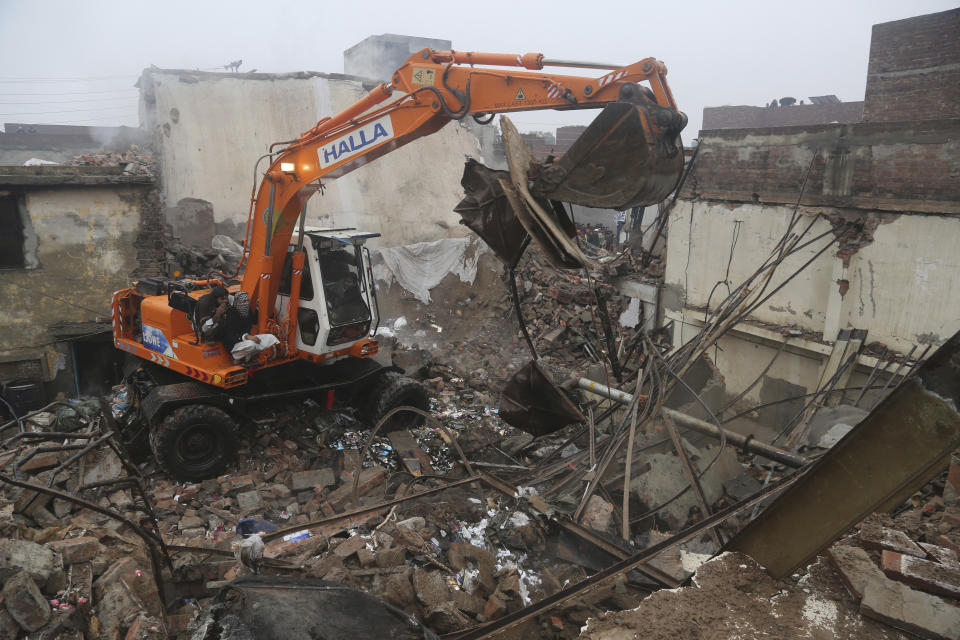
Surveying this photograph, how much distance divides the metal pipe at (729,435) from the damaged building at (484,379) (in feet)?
0.08

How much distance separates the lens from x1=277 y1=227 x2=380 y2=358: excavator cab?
21.9 ft

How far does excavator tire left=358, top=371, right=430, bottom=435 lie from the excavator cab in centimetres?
74

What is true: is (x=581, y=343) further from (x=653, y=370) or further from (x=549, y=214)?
(x=549, y=214)

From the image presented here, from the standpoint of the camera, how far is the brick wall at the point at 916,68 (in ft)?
40.3

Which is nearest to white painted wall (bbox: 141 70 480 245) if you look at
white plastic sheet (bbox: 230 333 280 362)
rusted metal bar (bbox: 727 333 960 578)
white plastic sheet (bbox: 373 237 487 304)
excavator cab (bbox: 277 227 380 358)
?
white plastic sheet (bbox: 373 237 487 304)

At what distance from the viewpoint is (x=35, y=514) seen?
414 cm

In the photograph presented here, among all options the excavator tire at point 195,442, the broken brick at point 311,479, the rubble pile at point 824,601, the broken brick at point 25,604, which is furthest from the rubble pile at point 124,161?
the rubble pile at point 824,601

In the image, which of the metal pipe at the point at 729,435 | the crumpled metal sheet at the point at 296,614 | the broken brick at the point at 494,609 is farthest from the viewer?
the metal pipe at the point at 729,435

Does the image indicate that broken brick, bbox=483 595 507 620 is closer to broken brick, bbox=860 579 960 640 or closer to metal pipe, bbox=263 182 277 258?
broken brick, bbox=860 579 960 640

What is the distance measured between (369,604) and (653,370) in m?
3.03

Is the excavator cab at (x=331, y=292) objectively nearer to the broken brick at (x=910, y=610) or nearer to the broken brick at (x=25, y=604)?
the broken brick at (x=25, y=604)

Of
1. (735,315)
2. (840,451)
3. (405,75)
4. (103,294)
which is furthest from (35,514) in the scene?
(103,294)

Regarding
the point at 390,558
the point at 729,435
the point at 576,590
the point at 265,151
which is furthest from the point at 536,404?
the point at 265,151

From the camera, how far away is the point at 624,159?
383cm
